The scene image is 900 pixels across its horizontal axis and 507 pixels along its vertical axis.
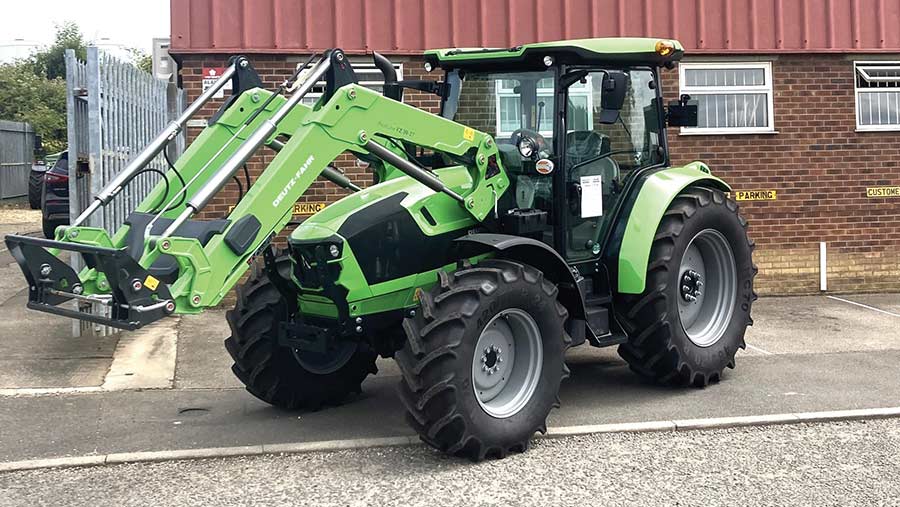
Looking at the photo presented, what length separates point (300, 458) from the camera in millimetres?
5691

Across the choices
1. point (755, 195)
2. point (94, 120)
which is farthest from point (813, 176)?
point (94, 120)

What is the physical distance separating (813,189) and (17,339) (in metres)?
9.07

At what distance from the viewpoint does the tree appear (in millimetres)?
48469

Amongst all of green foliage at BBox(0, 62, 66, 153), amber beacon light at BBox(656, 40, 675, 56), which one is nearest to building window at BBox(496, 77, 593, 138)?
amber beacon light at BBox(656, 40, 675, 56)

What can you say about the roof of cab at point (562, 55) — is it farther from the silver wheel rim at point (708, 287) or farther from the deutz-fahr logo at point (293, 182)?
the deutz-fahr logo at point (293, 182)

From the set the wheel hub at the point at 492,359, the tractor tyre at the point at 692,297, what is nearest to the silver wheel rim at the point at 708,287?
the tractor tyre at the point at 692,297

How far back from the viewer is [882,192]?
1200 centimetres

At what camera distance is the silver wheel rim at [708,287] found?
24.5ft

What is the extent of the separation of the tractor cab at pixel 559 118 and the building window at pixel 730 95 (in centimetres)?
449

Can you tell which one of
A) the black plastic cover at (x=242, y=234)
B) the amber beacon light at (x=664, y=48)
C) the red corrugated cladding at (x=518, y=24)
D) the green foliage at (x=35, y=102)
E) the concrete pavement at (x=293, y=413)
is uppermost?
the green foliage at (x=35, y=102)

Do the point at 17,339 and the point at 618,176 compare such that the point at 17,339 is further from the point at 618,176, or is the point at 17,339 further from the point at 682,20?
the point at 682,20

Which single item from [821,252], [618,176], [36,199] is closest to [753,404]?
[618,176]

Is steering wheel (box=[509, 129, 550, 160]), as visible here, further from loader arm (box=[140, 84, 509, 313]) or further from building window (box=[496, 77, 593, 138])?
loader arm (box=[140, 84, 509, 313])

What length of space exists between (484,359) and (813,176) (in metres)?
7.46
